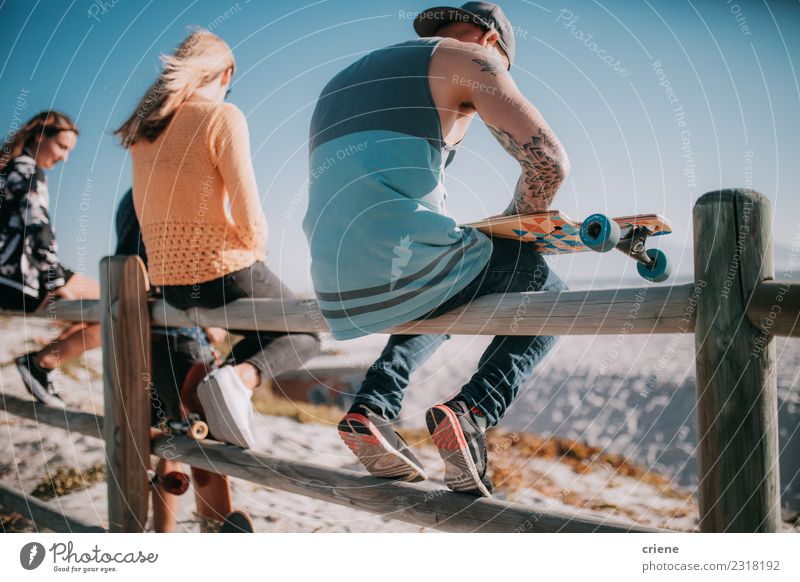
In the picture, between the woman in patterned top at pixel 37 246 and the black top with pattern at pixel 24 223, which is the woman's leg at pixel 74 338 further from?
the black top with pattern at pixel 24 223

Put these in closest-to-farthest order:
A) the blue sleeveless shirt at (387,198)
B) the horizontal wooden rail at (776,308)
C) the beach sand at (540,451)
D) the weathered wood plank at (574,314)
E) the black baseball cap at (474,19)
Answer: the horizontal wooden rail at (776,308), the weathered wood plank at (574,314), the blue sleeveless shirt at (387,198), the black baseball cap at (474,19), the beach sand at (540,451)

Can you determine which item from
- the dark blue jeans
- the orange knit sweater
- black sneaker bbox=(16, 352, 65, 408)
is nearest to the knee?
the orange knit sweater

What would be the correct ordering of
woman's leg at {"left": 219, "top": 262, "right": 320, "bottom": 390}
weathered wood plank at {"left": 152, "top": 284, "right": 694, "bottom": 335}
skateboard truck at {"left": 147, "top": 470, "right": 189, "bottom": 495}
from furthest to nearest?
skateboard truck at {"left": 147, "top": 470, "right": 189, "bottom": 495}, woman's leg at {"left": 219, "top": 262, "right": 320, "bottom": 390}, weathered wood plank at {"left": 152, "top": 284, "right": 694, "bottom": 335}

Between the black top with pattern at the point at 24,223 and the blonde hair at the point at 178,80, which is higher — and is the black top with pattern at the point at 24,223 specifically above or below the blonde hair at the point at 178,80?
below

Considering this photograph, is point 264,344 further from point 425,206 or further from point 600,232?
point 600,232

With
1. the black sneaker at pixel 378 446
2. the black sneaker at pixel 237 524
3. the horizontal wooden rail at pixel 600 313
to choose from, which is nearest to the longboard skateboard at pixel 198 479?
the black sneaker at pixel 237 524

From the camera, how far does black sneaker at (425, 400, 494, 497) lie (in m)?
1.19

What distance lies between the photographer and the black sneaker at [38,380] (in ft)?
7.27

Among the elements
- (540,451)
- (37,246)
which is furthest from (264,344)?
(540,451)

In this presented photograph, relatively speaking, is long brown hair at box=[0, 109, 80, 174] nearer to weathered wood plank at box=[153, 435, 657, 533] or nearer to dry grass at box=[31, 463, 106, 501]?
weathered wood plank at box=[153, 435, 657, 533]

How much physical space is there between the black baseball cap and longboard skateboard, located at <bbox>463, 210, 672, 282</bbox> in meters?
0.39

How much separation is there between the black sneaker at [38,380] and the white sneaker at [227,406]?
34.0 inches

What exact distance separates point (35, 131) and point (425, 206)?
1.43 m

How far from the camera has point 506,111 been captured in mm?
1141
